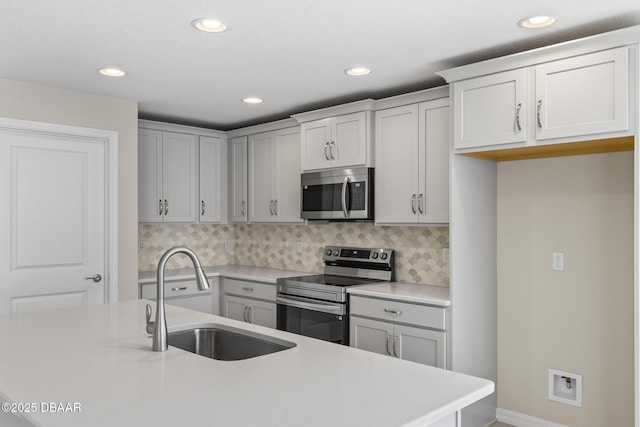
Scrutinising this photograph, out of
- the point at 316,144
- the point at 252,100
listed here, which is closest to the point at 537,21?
the point at 316,144

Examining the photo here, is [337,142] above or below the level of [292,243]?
above

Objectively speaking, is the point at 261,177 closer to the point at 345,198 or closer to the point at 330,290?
the point at 345,198

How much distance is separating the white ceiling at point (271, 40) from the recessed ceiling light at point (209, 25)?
0.15ft

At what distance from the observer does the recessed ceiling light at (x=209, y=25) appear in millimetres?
2469

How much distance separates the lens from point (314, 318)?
383 centimetres

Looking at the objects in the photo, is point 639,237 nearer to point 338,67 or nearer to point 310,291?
point 338,67

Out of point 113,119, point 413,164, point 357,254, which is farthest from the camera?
point 357,254

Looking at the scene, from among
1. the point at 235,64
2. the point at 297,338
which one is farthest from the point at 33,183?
the point at 297,338

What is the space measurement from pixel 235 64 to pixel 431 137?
1402 millimetres

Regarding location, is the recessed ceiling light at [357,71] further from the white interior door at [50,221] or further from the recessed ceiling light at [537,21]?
the white interior door at [50,221]

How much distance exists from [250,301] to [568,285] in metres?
2.59

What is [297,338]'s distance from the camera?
2.13 metres

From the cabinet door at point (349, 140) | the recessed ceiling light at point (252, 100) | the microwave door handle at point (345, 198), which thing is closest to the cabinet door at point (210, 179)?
the recessed ceiling light at point (252, 100)

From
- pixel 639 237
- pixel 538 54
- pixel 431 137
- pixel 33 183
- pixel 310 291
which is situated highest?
pixel 538 54
